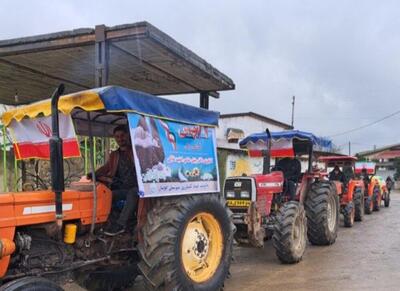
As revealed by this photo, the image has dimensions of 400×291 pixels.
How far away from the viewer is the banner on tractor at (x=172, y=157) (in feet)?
15.7

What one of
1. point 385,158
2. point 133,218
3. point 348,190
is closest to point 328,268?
point 133,218

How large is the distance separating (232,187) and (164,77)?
231 centimetres

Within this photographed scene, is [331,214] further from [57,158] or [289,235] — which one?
[57,158]

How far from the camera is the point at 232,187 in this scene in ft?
29.2

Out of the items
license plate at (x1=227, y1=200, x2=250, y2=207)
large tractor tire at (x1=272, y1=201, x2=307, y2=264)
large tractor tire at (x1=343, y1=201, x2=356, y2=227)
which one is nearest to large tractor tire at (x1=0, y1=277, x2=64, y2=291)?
large tractor tire at (x1=272, y1=201, x2=307, y2=264)

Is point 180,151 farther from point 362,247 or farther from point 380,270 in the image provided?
point 362,247

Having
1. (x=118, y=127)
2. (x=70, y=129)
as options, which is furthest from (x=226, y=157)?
(x=70, y=129)

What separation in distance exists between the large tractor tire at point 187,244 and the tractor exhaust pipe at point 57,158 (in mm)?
983

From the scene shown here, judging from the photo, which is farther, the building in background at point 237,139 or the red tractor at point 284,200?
the building in background at point 237,139

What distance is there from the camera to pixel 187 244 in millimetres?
5488

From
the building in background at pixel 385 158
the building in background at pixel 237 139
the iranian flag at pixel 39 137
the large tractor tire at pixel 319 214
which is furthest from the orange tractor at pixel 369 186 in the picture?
the building in background at pixel 385 158

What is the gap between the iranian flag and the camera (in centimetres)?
474

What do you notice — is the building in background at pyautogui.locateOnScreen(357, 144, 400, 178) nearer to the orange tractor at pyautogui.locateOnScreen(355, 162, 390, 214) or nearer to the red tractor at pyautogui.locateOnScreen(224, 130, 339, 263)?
the orange tractor at pyautogui.locateOnScreen(355, 162, 390, 214)

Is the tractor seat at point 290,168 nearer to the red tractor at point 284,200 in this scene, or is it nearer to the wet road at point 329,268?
the red tractor at point 284,200
